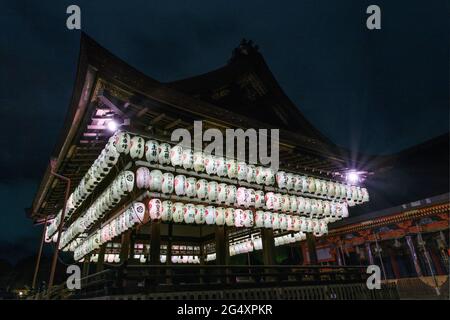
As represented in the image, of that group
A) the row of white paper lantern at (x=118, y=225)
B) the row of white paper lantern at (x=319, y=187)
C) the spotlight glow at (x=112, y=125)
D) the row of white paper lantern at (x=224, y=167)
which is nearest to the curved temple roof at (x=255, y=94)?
the row of white paper lantern at (x=319, y=187)

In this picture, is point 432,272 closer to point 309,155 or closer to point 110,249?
→ point 309,155

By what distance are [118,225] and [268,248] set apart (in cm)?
552

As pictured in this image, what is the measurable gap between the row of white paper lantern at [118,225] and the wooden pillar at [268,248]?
497 centimetres

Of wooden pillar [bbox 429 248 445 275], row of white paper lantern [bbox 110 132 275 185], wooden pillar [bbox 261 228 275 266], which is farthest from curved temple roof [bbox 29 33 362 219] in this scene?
wooden pillar [bbox 429 248 445 275]

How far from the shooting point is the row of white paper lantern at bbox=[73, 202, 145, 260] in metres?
8.04

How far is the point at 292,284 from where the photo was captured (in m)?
8.80

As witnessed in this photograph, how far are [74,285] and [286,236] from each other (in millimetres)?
10746

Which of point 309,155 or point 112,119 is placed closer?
point 112,119

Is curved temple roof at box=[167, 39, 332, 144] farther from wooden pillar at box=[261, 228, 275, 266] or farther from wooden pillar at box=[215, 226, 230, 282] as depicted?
wooden pillar at box=[215, 226, 230, 282]

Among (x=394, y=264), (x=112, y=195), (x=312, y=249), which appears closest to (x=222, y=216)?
(x=112, y=195)

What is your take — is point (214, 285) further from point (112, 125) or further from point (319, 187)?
point (319, 187)
